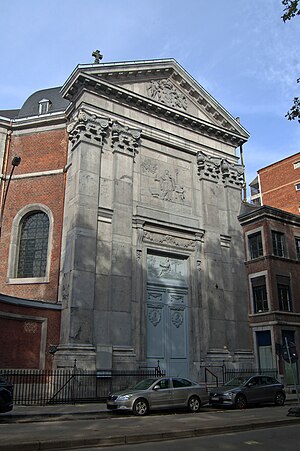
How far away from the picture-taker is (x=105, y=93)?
22984 mm

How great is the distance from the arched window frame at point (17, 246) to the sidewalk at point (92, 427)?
314 inches

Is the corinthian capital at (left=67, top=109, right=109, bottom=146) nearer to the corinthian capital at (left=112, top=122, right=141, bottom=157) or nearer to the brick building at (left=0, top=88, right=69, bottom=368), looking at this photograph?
the corinthian capital at (left=112, top=122, right=141, bottom=157)

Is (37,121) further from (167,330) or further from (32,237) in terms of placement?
(167,330)

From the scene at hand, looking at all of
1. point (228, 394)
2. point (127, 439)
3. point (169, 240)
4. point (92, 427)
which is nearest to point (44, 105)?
point (169, 240)

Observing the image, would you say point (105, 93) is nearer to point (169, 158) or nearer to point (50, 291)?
point (169, 158)

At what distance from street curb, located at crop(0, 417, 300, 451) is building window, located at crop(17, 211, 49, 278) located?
13.7 metres

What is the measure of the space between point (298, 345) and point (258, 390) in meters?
8.18

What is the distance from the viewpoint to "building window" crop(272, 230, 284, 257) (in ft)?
86.6

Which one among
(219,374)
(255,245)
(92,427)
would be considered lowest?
(92,427)

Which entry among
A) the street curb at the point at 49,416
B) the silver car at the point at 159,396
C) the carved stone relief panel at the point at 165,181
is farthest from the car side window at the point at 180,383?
the carved stone relief panel at the point at 165,181

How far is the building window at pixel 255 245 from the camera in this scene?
86.1ft

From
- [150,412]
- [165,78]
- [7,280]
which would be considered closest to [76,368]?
[150,412]

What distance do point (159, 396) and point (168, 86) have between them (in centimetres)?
1846

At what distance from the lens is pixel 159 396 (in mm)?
14141
